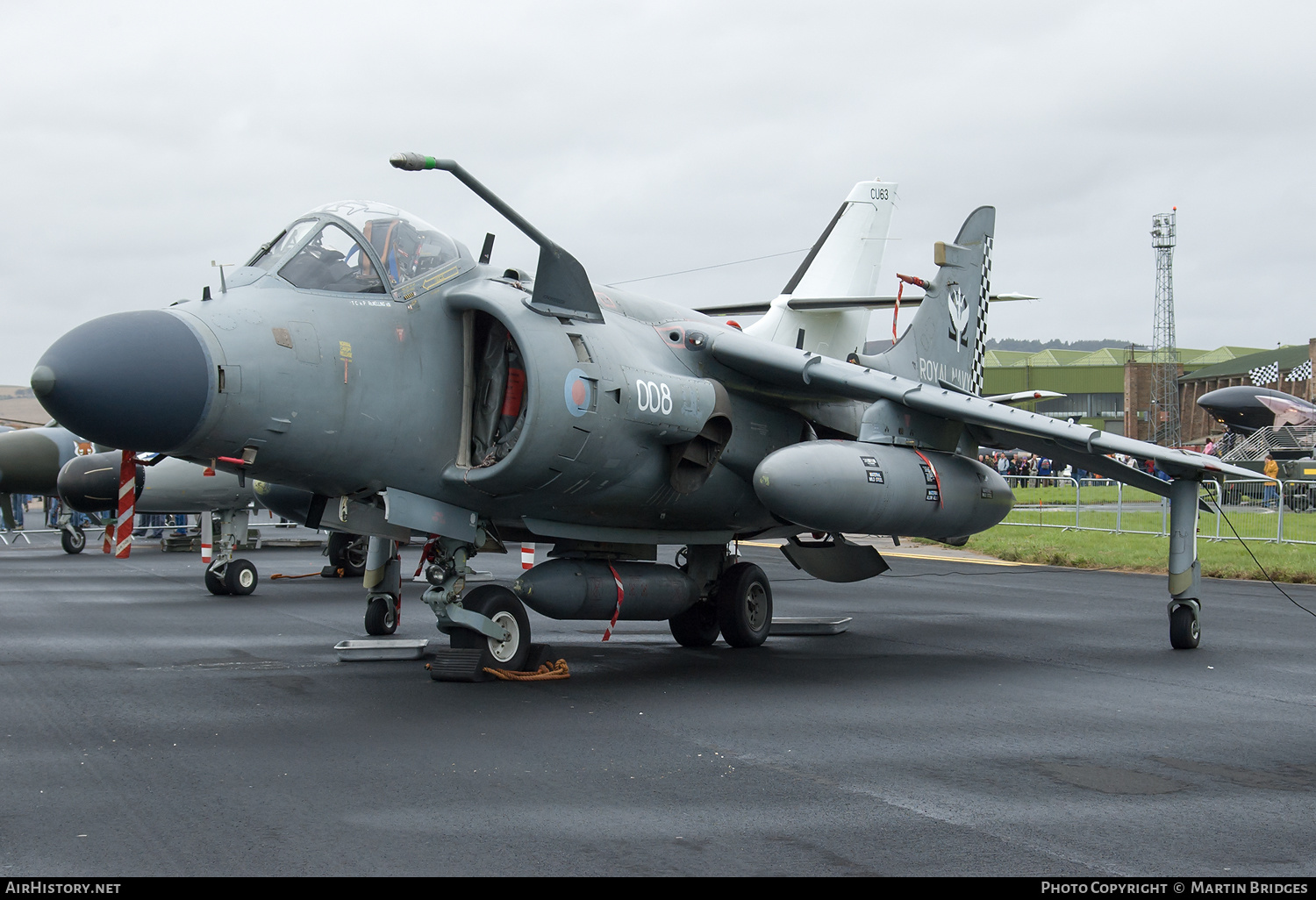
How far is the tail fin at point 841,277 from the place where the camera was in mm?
15836

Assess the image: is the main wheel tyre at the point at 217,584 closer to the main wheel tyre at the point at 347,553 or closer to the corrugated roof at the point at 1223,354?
the main wheel tyre at the point at 347,553

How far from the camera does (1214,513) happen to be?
22.6 m

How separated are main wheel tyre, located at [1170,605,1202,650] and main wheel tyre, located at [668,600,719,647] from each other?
166 inches

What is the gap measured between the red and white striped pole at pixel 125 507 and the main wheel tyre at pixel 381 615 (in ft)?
7.71

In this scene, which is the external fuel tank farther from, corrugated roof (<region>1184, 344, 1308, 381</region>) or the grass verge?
corrugated roof (<region>1184, 344, 1308, 381</region>)

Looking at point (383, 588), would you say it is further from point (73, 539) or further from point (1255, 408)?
point (1255, 408)

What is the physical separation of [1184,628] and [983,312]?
4.35 meters

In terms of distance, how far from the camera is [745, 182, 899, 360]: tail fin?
52.0 ft

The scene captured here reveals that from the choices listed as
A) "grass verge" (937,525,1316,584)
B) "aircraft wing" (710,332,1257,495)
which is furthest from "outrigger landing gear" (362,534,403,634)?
"grass verge" (937,525,1316,584)

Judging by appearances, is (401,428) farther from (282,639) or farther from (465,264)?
(282,639)

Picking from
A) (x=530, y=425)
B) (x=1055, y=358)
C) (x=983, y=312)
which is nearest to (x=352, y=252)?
(x=530, y=425)

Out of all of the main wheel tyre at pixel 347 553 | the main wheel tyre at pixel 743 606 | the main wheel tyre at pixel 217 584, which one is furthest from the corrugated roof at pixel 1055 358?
the main wheel tyre at pixel 743 606

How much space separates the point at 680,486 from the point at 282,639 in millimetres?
4589

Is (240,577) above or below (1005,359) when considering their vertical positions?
below
